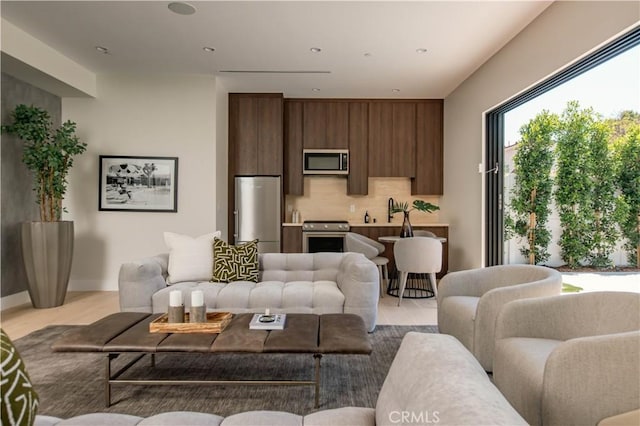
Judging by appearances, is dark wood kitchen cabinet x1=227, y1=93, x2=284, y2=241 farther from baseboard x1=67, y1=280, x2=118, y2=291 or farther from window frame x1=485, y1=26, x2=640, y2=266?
window frame x1=485, y1=26, x2=640, y2=266

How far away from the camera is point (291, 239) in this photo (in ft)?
19.2

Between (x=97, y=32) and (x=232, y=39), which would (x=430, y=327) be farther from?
(x=97, y=32)

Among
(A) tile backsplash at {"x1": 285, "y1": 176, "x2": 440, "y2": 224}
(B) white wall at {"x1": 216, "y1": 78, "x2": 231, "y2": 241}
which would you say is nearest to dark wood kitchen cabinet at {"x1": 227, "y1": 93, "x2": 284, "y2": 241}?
(B) white wall at {"x1": 216, "y1": 78, "x2": 231, "y2": 241}

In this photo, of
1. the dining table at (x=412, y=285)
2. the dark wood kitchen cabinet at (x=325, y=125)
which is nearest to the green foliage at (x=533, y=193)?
the dining table at (x=412, y=285)

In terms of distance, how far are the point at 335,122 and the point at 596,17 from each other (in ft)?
12.8

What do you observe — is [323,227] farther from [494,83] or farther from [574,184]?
[574,184]

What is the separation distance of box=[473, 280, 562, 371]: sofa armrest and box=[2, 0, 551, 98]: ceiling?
236cm

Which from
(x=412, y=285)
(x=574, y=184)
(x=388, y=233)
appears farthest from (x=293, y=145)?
(x=574, y=184)

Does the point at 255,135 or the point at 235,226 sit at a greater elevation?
the point at 255,135

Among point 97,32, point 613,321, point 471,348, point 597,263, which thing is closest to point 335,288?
point 471,348

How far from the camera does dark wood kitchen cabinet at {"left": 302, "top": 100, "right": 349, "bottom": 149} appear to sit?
6.17 metres

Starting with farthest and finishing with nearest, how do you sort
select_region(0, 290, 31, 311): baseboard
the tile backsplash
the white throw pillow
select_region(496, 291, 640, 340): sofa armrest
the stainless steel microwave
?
the tile backsplash
the stainless steel microwave
select_region(0, 290, 31, 311): baseboard
the white throw pillow
select_region(496, 291, 640, 340): sofa armrest

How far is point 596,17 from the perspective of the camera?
265 centimetres

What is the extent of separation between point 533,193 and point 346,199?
2.83 m
